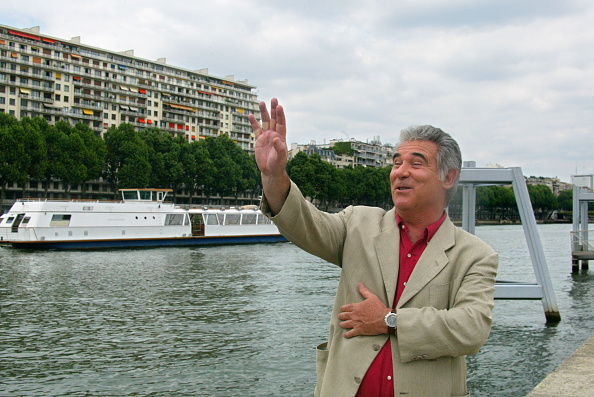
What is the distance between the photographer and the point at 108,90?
86438 mm

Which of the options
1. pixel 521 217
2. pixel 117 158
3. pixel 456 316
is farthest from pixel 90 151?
pixel 456 316

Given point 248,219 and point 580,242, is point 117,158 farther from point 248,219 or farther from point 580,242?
point 580,242

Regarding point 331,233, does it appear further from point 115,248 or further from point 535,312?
point 115,248

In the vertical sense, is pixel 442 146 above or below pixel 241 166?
below

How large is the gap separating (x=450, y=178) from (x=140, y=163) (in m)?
64.2

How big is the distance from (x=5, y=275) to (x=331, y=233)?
68.6 feet

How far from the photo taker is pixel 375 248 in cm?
230

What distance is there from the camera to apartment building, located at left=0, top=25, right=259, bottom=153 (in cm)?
7606

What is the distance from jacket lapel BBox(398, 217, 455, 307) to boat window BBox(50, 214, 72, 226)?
110ft

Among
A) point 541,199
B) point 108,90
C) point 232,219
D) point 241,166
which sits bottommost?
point 232,219

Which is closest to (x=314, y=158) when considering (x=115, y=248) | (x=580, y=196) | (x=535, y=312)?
(x=115, y=248)

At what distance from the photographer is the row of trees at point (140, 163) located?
55.0 m

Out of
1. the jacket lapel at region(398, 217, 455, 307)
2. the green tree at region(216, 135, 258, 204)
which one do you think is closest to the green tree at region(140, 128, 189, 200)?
the green tree at region(216, 135, 258, 204)

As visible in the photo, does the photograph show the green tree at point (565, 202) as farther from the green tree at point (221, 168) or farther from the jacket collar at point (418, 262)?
the jacket collar at point (418, 262)
